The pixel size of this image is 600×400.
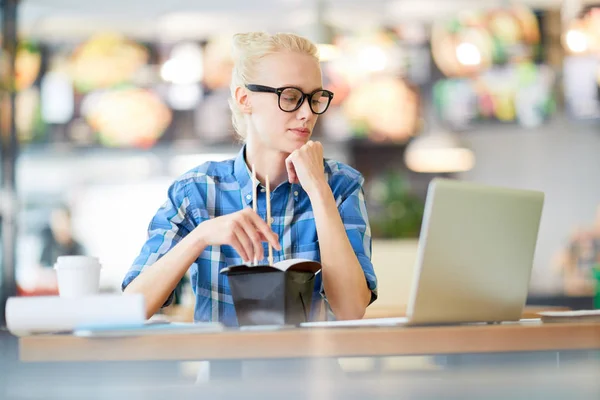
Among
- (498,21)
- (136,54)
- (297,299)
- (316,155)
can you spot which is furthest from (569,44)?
(297,299)

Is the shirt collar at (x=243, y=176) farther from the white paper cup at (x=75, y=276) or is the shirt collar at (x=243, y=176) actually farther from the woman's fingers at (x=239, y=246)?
the white paper cup at (x=75, y=276)

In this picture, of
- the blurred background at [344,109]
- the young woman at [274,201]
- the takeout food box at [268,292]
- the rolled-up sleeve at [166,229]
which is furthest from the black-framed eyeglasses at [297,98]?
the blurred background at [344,109]

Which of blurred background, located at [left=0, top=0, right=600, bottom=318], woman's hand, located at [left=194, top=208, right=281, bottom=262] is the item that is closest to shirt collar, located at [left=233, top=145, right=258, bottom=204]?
woman's hand, located at [left=194, top=208, right=281, bottom=262]

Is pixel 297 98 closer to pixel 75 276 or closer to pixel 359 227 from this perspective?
pixel 359 227

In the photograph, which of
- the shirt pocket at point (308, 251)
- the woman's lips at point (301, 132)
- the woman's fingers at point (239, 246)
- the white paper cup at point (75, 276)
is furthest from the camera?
the shirt pocket at point (308, 251)

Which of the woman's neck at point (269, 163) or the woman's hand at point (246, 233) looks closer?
the woman's hand at point (246, 233)

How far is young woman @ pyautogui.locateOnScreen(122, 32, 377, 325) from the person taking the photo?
1562 millimetres

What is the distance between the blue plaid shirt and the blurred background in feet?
11.8

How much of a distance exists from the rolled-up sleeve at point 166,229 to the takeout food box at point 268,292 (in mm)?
442

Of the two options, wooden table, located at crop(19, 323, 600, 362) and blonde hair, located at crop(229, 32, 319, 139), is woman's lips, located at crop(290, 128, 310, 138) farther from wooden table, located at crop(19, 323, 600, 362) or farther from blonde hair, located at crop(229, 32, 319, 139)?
wooden table, located at crop(19, 323, 600, 362)

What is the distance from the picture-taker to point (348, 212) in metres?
1.80

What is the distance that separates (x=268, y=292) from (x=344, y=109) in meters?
4.58

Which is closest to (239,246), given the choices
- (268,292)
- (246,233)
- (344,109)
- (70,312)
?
(246,233)

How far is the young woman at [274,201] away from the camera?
5.12ft
